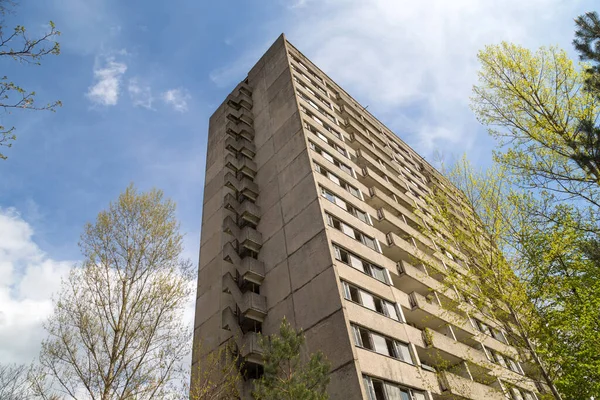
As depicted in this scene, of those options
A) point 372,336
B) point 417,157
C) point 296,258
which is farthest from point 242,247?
point 417,157

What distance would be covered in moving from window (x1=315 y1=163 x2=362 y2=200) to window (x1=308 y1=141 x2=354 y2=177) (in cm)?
144

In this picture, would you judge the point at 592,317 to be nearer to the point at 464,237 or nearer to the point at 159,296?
the point at 464,237

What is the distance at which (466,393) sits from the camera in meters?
18.4

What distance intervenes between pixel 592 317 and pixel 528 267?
3975mm

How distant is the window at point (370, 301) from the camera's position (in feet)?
61.1

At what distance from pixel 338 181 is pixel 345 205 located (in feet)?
7.55

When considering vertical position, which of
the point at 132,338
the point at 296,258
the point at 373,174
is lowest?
the point at 132,338

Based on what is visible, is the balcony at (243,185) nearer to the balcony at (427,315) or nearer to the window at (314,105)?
the window at (314,105)

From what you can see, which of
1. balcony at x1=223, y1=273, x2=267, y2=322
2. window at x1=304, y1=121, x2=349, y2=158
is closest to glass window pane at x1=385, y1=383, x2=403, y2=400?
balcony at x1=223, y1=273, x2=267, y2=322

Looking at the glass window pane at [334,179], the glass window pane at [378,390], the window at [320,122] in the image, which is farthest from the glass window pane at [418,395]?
the window at [320,122]

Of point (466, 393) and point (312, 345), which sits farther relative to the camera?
point (466, 393)

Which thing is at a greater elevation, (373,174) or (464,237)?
(373,174)

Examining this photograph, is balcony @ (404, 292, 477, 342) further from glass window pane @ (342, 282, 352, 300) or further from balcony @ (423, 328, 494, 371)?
glass window pane @ (342, 282, 352, 300)

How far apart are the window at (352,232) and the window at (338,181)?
376 centimetres
